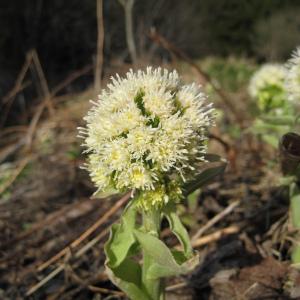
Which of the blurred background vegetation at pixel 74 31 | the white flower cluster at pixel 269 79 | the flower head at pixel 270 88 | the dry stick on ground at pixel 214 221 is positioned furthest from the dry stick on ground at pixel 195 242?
the blurred background vegetation at pixel 74 31

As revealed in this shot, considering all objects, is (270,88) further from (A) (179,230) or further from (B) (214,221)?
(A) (179,230)

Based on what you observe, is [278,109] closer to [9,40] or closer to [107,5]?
[107,5]

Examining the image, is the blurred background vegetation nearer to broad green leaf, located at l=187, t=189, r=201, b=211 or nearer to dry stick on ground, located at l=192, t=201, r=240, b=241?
broad green leaf, located at l=187, t=189, r=201, b=211

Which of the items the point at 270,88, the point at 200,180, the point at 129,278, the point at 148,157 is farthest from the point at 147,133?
the point at 270,88

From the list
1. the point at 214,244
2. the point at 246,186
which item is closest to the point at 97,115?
the point at 214,244

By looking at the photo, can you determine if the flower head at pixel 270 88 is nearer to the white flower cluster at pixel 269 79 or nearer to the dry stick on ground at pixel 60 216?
the white flower cluster at pixel 269 79

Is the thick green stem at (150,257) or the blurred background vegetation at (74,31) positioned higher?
the blurred background vegetation at (74,31)

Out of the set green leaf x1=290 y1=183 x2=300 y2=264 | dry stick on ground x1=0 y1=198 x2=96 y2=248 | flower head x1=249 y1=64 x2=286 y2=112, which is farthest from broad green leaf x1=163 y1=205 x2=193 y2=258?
flower head x1=249 y1=64 x2=286 y2=112

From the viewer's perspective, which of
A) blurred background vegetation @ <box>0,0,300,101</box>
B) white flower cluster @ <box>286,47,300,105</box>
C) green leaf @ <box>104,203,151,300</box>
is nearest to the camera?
green leaf @ <box>104,203,151,300</box>
